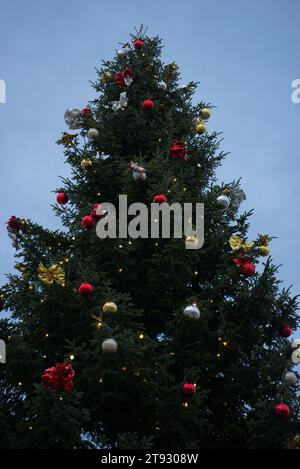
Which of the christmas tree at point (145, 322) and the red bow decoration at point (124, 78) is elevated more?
the red bow decoration at point (124, 78)

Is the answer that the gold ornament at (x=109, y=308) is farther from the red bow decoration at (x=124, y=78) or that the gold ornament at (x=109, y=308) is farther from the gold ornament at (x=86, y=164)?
the red bow decoration at (x=124, y=78)

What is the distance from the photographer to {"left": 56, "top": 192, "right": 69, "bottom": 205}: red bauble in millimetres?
10008

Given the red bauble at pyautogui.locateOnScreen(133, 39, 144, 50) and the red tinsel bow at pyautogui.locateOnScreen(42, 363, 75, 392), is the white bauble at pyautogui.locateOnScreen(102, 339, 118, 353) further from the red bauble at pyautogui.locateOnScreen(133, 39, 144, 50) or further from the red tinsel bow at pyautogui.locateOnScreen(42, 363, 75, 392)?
the red bauble at pyautogui.locateOnScreen(133, 39, 144, 50)

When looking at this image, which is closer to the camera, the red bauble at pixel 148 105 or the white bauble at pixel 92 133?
the white bauble at pixel 92 133

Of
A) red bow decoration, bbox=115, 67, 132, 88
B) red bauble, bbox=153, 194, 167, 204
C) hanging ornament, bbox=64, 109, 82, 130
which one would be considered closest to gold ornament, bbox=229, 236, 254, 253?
red bauble, bbox=153, 194, 167, 204

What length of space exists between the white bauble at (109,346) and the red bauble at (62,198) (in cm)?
398

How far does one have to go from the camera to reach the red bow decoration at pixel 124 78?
11.6 meters

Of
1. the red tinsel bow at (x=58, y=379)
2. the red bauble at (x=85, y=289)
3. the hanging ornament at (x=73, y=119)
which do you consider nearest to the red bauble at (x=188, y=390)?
the red tinsel bow at (x=58, y=379)

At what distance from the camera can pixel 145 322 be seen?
8.99 m

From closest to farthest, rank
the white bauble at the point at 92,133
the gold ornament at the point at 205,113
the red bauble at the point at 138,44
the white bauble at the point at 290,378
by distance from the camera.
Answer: the white bauble at the point at 290,378
the white bauble at the point at 92,133
the gold ornament at the point at 205,113
the red bauble at the point at 138,44

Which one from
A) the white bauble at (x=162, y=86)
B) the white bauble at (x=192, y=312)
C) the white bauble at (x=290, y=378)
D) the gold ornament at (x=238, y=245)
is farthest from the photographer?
the white bauble at (x=162, y=86)

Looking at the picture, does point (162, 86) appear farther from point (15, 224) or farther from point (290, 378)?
point (290, 378)
